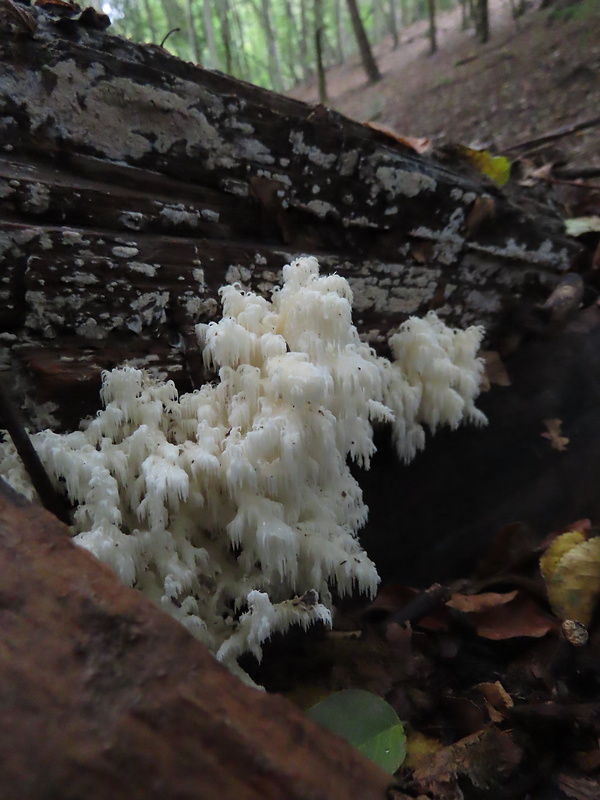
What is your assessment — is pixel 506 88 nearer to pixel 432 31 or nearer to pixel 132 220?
pixel 432 31

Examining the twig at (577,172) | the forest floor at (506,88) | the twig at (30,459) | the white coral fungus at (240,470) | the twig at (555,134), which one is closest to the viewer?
the twig at (30,459)

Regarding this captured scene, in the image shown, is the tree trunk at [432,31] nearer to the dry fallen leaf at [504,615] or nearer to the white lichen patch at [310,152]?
the white lichen patch at [310,152]

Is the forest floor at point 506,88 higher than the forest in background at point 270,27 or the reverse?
the reverse

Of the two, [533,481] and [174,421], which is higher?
[174,421]

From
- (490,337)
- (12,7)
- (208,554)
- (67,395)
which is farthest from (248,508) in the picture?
(490,337)

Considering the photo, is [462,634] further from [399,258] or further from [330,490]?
[399,258]

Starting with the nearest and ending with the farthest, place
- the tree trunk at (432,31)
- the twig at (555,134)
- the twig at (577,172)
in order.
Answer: the twig at (577,172)
the twig at (555,134)
the tree trunk at (432,31)

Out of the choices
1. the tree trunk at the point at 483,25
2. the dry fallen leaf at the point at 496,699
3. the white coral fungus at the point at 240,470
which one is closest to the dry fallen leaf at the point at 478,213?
the white coral fungus at the point at 240,470
